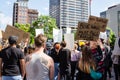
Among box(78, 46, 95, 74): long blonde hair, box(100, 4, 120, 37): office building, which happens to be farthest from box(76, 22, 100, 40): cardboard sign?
box(100, 4, 120, 37): office building

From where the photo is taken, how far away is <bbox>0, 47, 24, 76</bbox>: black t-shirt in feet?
24.2

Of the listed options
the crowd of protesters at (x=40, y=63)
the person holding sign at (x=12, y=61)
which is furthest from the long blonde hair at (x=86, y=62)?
the person holding sign at (x=12, y=61)

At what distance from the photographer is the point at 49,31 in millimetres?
95188

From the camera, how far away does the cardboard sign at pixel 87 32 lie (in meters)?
10.2

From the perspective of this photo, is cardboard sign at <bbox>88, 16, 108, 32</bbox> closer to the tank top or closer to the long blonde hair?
the long blonde hair

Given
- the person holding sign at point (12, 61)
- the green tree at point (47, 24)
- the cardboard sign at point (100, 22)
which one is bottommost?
the person holding sign at point (12, 61)

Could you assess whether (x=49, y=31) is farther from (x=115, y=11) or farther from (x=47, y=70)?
(x=47, y=70)

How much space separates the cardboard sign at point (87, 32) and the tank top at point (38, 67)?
4.12m

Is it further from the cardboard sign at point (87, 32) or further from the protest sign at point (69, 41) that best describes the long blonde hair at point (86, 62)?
the protest sign at point (69, 41)

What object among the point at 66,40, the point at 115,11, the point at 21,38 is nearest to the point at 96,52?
the point at 21,38

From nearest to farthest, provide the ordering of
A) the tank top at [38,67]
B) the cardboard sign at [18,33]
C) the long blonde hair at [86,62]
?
the tank top at [38,67], the long blonde hair at [86,62], the cardboard sign at [18,33]

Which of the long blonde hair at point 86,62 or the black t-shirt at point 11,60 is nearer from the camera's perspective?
the long blonde hair at point 86,62

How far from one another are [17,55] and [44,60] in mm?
1586

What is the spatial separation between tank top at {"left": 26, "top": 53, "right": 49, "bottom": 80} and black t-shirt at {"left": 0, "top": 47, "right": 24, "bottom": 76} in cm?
138
